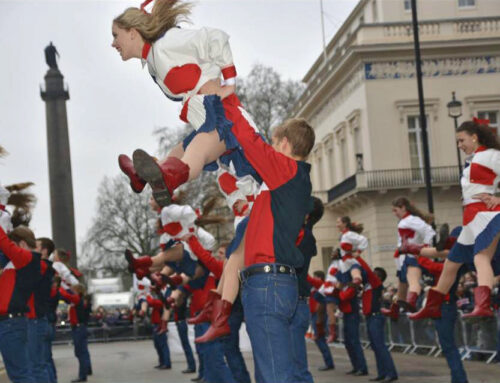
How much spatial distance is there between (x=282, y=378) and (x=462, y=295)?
15.1 metres

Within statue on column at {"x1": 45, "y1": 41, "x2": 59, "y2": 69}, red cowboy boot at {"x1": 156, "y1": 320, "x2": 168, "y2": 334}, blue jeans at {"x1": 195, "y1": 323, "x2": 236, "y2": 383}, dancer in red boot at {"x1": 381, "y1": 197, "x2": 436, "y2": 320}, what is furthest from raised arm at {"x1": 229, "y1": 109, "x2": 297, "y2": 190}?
statue on column at {"x1": 45, "y1": 41, "x2": 59, "y2": 69}

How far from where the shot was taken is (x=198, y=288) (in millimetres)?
14547

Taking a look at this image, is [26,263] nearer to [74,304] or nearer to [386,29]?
[74,304]

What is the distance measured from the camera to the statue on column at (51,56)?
59469 millimetres

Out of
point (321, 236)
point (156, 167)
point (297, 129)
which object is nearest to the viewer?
point (156, 167)

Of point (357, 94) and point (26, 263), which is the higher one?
point (357, 94)

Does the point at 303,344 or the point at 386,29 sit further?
the point at 386,29

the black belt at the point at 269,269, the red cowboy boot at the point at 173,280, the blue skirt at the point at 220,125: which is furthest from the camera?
the red cowboy boot at the point at 173,280

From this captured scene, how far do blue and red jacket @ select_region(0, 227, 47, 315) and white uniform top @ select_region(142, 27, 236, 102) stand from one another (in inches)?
159

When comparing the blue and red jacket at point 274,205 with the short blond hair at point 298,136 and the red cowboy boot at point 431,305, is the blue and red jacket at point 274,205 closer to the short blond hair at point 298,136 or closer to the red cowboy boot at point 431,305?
the short blond hair at point 298,136

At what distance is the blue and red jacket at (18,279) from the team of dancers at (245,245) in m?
0.01

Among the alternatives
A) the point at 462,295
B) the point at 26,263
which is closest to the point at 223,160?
the point at 26,263

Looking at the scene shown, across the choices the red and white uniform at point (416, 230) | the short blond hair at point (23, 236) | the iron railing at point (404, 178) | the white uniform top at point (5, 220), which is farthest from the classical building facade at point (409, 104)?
the white uniform top at point (5, 220)

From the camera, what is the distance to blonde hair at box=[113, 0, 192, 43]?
22.4 feet
